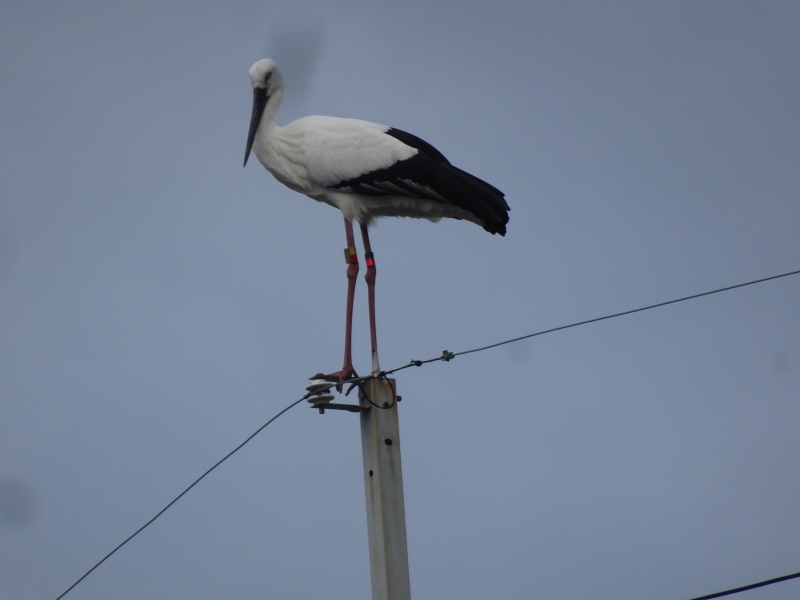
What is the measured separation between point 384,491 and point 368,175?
345 centimetres

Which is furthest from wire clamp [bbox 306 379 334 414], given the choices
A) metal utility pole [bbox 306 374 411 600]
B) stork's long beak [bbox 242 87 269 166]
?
stork's long beak [bbox 242 87 269 166]

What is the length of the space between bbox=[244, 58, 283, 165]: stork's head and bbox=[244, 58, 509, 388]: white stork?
0.10 meters

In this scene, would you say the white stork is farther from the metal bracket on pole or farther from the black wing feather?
the metal bracket on pole

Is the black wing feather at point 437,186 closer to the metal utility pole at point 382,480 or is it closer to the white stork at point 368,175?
the white stork at point 368,175

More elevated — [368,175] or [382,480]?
[368,175]

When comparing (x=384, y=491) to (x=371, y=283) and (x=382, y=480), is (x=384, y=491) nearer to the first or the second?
(x=382, y=480)

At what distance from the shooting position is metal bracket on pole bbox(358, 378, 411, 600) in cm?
681

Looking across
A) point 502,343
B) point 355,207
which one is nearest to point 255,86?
point 355,207

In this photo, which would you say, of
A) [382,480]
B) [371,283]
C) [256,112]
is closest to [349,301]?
[371,283]

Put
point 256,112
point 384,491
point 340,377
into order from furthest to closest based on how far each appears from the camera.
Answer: point 256,112 → point 340,377 → point 384,491

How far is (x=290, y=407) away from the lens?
7.50 metres

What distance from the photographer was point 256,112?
10656 millimetres

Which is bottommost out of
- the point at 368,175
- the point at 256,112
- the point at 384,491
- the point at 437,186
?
the point at 384,491

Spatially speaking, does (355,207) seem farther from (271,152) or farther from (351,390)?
(351,390)
